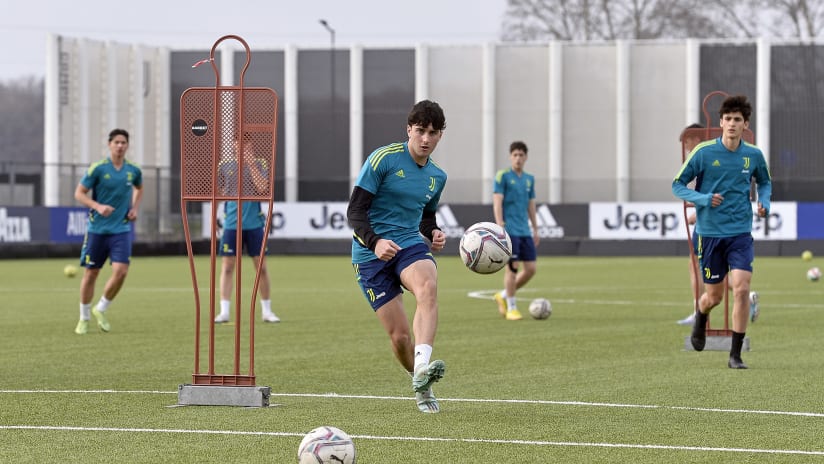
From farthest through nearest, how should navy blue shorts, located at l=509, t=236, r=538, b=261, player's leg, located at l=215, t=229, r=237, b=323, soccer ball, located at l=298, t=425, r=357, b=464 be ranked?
navy blue shorts, located at l=509, t=236, r=538, b=261
player's leg, located at l=215, t=229, r=237, b=323
soccer ball, located at l=298, t=425, r=357, b=464

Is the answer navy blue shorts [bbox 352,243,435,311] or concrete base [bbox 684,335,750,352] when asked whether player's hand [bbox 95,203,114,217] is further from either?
navy blue shorts [bbox 352,243,435,311]

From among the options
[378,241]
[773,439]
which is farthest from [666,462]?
[378,241]

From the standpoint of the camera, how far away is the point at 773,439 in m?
8.02

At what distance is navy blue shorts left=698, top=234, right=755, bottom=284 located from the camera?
12.1 meters

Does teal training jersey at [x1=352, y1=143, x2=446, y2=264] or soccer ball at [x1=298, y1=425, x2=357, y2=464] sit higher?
teal training jersey at [x1=352, y1=143, x2=446, y2=264]

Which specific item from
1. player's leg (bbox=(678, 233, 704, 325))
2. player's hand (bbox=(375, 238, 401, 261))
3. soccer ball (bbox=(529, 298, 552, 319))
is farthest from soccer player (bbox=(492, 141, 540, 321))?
player's hand (bbox=(375, 238, 401, 261))

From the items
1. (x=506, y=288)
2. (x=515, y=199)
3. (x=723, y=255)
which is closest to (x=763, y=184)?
(x=723, y=255)

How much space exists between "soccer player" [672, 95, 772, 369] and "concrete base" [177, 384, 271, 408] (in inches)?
176

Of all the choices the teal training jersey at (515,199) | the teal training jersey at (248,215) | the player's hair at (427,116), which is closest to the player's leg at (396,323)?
the player's hair at (427,116)

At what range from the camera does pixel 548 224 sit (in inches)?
1688

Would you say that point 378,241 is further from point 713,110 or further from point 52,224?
point 713,110

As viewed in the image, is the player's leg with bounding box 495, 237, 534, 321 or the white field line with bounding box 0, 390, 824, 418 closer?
the white field line with bounding box 0, 390, 824, 418

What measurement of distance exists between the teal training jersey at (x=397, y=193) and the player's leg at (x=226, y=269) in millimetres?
7904

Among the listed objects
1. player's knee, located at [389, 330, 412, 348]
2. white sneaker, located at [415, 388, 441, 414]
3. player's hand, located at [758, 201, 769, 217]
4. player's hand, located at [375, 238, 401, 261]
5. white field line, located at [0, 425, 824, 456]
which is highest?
player's hand, located at [758, 201, 769, 217]
